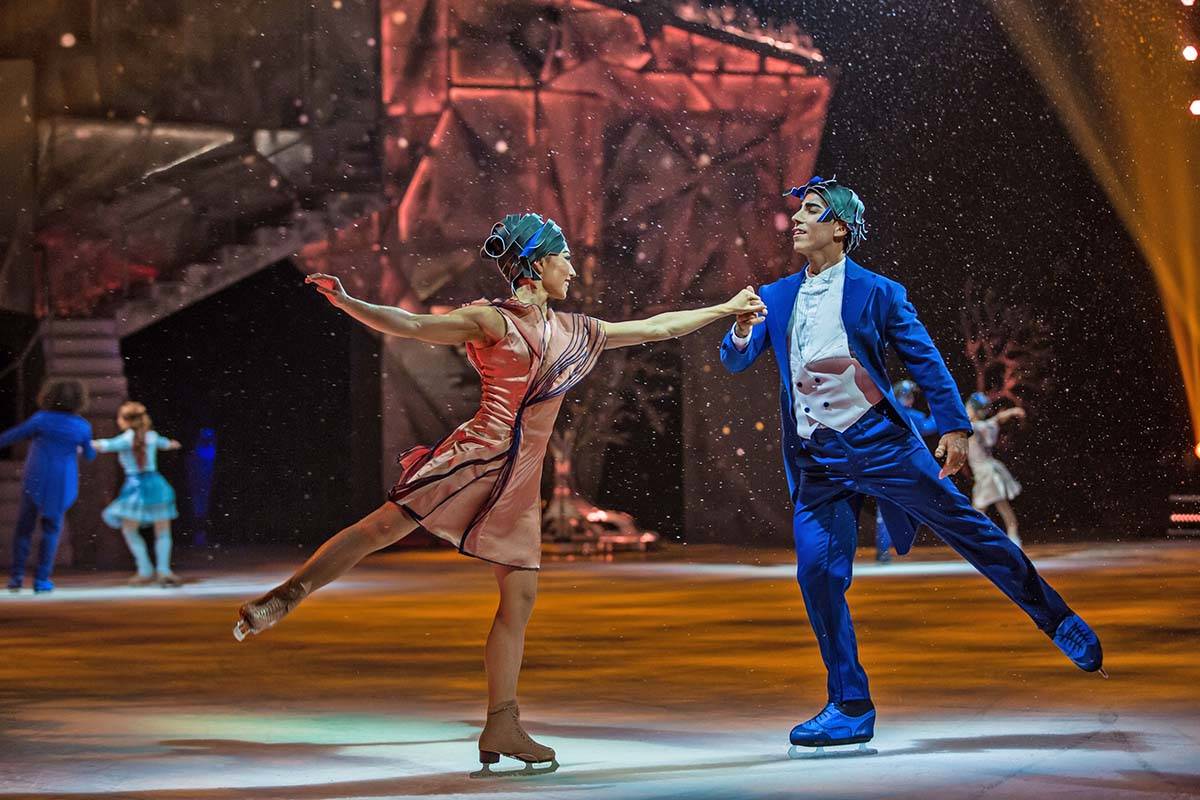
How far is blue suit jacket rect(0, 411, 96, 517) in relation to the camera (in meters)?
13.0

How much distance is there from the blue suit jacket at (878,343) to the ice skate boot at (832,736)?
57 centimetres

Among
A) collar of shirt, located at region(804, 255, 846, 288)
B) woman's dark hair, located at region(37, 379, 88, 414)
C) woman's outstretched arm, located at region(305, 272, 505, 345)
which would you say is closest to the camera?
woman's outstretched arm, located at region(305, 272, 505, 345)

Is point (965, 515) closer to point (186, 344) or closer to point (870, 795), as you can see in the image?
point (870, 795)

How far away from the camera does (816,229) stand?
5504 millimetres

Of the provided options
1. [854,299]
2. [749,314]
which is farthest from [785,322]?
[854,299]

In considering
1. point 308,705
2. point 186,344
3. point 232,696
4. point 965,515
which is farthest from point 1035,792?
point 186,344

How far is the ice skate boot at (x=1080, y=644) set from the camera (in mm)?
5383

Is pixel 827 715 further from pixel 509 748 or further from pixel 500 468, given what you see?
pixel 500 468

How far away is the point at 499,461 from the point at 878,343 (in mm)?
1186

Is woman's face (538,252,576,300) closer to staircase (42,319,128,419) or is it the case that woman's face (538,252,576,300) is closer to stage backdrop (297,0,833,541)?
staircase (42,319,128,419)

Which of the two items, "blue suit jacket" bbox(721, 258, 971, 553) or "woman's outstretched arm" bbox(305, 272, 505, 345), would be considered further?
"blue suit jacket" bbox(721, 258, 971, 553)

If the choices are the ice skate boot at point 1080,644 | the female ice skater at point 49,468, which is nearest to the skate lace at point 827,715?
the ice skate boot at point 1080,644

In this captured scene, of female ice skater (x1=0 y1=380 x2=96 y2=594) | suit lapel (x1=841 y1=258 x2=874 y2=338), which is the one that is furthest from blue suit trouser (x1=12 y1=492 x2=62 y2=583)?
suit lapel (x1=841 y1=258 x2=874 y2=338)

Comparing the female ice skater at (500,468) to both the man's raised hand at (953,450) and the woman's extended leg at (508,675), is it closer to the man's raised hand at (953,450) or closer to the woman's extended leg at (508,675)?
the woman's extended leg at (508,675)
